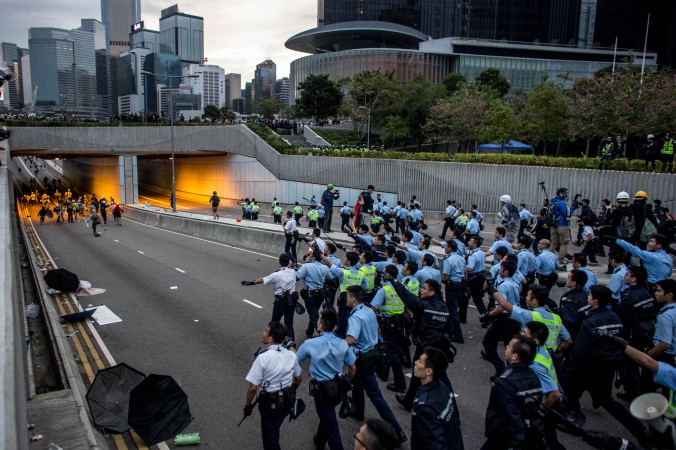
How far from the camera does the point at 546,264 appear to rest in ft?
34.8

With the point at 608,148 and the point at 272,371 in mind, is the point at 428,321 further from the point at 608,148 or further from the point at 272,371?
the point at 608,148

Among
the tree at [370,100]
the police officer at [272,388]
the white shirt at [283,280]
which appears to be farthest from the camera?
the tree at [370,100]

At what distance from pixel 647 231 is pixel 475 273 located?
450cm

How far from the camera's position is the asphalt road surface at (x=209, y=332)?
7.22m

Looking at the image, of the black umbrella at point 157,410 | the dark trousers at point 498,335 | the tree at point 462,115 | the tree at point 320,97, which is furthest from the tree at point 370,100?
the black umbrella at point 157,410

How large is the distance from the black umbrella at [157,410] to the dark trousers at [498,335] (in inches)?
185

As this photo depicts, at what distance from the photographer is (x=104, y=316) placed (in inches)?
494

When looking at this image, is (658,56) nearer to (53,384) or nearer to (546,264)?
(546,264)

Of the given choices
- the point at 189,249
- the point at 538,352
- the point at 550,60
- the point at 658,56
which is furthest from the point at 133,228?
the point at 658,56

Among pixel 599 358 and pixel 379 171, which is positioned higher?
pixel 379 171

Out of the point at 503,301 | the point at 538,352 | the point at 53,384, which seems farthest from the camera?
the point at 53,384

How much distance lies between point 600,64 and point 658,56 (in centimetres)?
1308

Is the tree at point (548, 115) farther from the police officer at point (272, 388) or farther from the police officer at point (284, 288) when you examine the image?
the police officer at point (272, 388)

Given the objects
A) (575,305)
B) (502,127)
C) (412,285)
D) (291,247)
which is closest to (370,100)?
(502,127)
